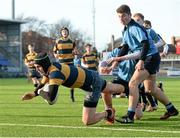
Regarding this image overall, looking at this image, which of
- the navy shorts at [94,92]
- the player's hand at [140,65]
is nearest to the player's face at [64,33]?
the player's hand at [140,65]

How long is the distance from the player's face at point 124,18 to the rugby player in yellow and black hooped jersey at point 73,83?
1151 millimetres

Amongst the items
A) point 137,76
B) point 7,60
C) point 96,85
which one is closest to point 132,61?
point 137,76

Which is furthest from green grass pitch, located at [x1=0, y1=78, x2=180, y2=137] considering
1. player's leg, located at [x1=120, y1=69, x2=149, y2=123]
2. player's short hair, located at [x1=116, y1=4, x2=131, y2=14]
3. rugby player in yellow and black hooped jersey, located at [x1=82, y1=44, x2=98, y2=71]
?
rugby player in yellow and black hooped jersey, located at [x1=82, y1=44, x2=98, y2=71]

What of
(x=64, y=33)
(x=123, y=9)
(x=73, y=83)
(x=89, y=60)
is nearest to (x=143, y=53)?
(x=123, y=9)

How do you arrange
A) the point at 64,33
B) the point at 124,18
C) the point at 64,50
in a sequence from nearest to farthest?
the point at 124,18
the point at 64,33
the point at 64,50

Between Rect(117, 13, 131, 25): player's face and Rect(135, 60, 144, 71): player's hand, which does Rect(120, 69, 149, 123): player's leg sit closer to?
Rect(135, 60, 144, 71): player's hand

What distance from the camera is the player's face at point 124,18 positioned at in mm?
10209

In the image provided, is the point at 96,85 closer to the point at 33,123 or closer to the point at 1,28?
the point at 33,123

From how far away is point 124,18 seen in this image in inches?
403

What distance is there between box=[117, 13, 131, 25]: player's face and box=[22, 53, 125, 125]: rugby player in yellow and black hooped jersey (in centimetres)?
115

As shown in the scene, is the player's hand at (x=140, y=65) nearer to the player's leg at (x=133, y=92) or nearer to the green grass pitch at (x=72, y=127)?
the player's leg at (x=133, y=92)

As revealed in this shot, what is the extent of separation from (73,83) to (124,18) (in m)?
1.75

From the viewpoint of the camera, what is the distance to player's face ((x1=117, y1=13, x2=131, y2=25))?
33.5 ft

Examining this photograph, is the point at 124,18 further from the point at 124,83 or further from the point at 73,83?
the point at 73,83
